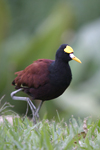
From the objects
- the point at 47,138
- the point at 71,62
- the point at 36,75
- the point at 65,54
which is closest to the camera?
the point at 47,138

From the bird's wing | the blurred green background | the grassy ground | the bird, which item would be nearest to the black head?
the bird

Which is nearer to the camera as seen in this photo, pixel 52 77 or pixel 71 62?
pixel 52 77

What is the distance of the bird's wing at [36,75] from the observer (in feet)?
12.9

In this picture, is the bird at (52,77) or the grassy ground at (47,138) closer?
the grassy ground at (47,138)

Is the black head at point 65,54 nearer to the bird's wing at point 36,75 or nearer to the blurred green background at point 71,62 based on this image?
the bird's wing at point 36,75

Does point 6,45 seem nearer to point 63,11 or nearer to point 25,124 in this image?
point 63,11

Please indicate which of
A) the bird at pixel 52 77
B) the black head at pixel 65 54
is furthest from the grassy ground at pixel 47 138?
the black head at pixel 65 54

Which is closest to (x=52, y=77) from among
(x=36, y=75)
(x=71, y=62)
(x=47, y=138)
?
(x=36, y=75)

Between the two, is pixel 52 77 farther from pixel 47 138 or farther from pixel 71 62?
pixel 71 62

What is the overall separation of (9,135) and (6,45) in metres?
5.53

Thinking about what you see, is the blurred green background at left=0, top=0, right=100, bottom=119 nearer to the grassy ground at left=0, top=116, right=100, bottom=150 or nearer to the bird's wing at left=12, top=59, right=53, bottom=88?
the bird's wing at left=12, top=59, right=53, bottom=88

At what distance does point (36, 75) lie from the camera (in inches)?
159

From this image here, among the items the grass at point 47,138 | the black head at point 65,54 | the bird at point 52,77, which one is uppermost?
the black head at point 65,54

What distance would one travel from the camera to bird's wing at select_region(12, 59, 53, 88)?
12.9 ft
